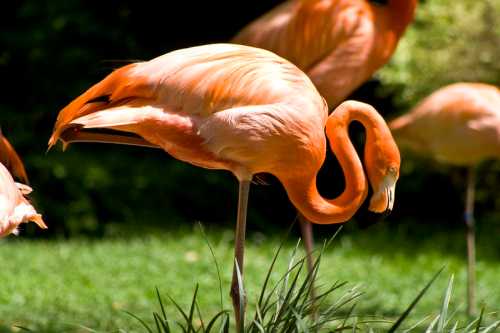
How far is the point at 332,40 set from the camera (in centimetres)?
502

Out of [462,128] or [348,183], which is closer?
[348,183]

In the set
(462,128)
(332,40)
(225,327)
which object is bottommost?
(462,128)

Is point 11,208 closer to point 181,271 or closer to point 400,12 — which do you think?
point 400,12

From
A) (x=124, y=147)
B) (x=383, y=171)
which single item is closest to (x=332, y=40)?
(x=383, y=171)

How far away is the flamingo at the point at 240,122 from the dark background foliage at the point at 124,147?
156 inches

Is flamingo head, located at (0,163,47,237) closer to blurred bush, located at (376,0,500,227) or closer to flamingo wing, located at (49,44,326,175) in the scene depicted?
flamingo wing, located at (49,44,326,175)

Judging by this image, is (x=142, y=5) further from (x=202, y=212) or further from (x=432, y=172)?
(x=432, y=172)

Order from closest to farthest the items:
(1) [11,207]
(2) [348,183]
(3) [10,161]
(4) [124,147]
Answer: (1) [11,207] → (2) [348,183] → (3) [10,161] → (4) [124,147]

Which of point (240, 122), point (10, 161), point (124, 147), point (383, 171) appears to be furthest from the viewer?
point (124, 147)

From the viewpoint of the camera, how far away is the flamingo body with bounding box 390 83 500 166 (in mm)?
5508

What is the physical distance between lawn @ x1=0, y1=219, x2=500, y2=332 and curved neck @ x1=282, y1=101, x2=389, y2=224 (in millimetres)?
1214

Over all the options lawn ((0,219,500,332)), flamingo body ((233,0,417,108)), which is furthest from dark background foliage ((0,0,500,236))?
flamingo body ((233,0,417,108))

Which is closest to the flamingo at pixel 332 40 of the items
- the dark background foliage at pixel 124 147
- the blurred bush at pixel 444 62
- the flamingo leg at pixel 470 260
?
the flamingo leg at pixel 470 260

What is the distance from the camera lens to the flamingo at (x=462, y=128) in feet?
18.1
